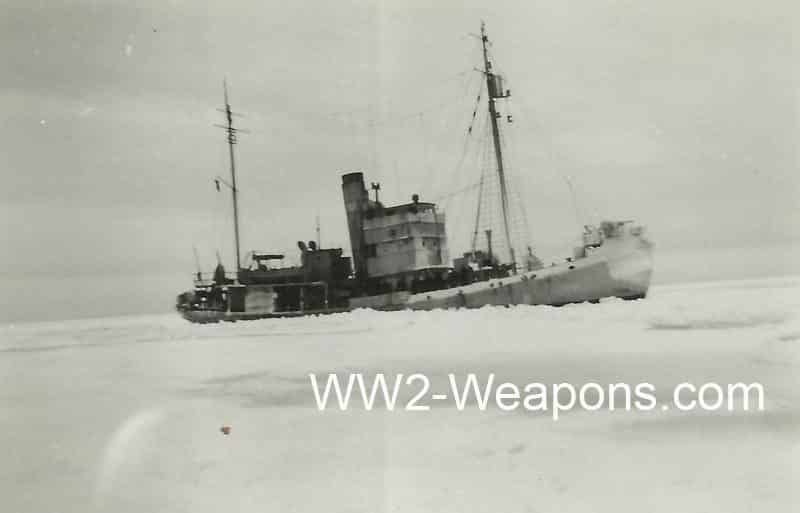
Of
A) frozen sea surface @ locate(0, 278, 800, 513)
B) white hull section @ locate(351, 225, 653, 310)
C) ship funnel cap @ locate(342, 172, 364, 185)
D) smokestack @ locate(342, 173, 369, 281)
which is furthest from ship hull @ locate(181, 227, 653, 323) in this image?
ship funnel cap @ locate(342, 172, 364, 185)

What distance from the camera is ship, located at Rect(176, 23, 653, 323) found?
7.99ft

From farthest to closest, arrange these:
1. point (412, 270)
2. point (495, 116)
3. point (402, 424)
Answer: point (412, 270) → point (495, 116) → point (402, 424)

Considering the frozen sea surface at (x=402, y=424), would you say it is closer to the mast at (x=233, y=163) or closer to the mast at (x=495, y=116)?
the mast at (x=233, y=163)

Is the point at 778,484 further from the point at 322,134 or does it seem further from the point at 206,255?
the point at 206,255

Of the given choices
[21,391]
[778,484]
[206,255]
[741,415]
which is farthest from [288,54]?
[778,484]

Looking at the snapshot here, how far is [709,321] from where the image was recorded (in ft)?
7.17

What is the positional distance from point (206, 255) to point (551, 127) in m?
1.41

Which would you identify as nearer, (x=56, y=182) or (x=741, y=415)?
(x=741, y=415)

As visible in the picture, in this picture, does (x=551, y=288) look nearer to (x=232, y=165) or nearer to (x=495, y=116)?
(x=495, y=116)

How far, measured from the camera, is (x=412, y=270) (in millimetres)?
3451

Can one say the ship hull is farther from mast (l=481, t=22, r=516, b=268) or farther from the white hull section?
mast (l=481, t=22, r=516, b=268)

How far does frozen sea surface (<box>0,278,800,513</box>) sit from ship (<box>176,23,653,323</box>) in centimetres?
31

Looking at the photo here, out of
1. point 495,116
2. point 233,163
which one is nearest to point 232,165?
point 233,163

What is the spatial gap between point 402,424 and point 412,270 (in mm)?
1467
